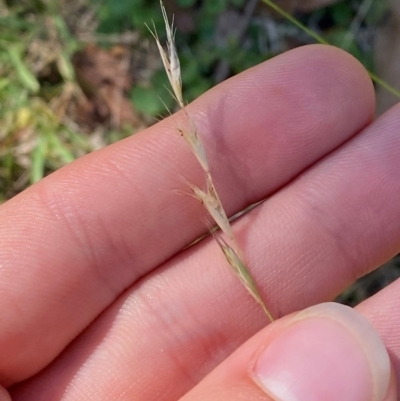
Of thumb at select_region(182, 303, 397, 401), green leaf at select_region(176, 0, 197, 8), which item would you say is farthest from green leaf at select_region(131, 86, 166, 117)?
thumb at select_region(182, 303, 397, 401)

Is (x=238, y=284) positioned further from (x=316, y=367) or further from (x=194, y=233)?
(x=316, y=367)

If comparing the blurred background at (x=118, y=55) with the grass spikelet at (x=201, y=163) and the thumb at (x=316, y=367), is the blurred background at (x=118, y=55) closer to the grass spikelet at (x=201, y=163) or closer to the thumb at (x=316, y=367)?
the grass spikelet at (x=201, y=163)

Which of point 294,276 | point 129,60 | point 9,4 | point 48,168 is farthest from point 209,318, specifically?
point 9,4

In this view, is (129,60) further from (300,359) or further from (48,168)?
(300,359)

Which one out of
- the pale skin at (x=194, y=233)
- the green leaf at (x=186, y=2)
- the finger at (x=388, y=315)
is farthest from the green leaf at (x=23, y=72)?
the finger at (x=388, y=315)

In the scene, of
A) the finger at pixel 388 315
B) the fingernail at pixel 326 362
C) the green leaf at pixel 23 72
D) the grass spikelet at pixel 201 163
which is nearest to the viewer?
the fingernail at pixel 326 362

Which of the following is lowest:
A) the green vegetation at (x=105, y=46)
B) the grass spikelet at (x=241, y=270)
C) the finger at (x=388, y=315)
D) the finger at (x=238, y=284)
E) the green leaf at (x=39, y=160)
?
the finger at (x=388, y=315)

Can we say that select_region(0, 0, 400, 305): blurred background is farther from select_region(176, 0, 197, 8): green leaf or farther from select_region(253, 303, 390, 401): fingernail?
select_region(253, 303, 390, 401): fingernail
